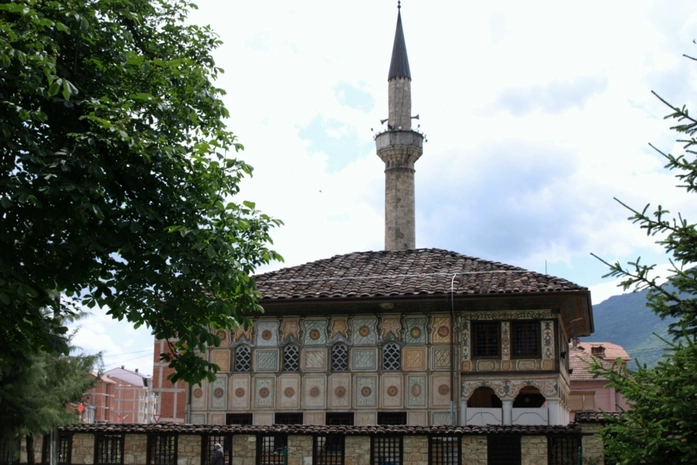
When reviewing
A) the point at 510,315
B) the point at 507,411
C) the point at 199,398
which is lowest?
the point at 507,411

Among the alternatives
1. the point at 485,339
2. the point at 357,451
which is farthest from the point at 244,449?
the point at 485,339

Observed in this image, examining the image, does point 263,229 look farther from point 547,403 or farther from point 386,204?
point 386,204

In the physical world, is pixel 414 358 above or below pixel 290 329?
below

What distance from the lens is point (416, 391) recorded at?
71.6 feet

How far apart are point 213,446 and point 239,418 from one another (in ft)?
13.3

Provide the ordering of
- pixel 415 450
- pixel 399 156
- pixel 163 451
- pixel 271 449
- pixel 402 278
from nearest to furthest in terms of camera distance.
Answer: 1. pixel 415 450
2. pixel 271 449
3. pixel 163 451
4. pixel 402 278
5. pixel 399 156

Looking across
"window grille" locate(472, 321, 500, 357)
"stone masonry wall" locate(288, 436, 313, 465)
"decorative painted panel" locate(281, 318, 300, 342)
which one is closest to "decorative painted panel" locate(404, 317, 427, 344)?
"window grille" locate(472, 321, 500, 357)

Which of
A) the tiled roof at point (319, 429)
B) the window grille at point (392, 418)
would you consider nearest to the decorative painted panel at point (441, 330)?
the window grille at point (392, 418)

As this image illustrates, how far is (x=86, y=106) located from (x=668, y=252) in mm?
7078

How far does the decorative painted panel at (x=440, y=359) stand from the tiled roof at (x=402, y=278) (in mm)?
1378

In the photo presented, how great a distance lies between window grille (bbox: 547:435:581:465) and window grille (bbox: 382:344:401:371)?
578 centimetres

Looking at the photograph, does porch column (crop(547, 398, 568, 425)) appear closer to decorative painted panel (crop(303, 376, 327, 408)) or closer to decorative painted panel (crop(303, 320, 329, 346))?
decorative painted panel (crop(303, 376, 327, 408))

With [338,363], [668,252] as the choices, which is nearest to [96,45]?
[668,252]

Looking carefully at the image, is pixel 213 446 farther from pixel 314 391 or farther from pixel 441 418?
pixel 441 418
